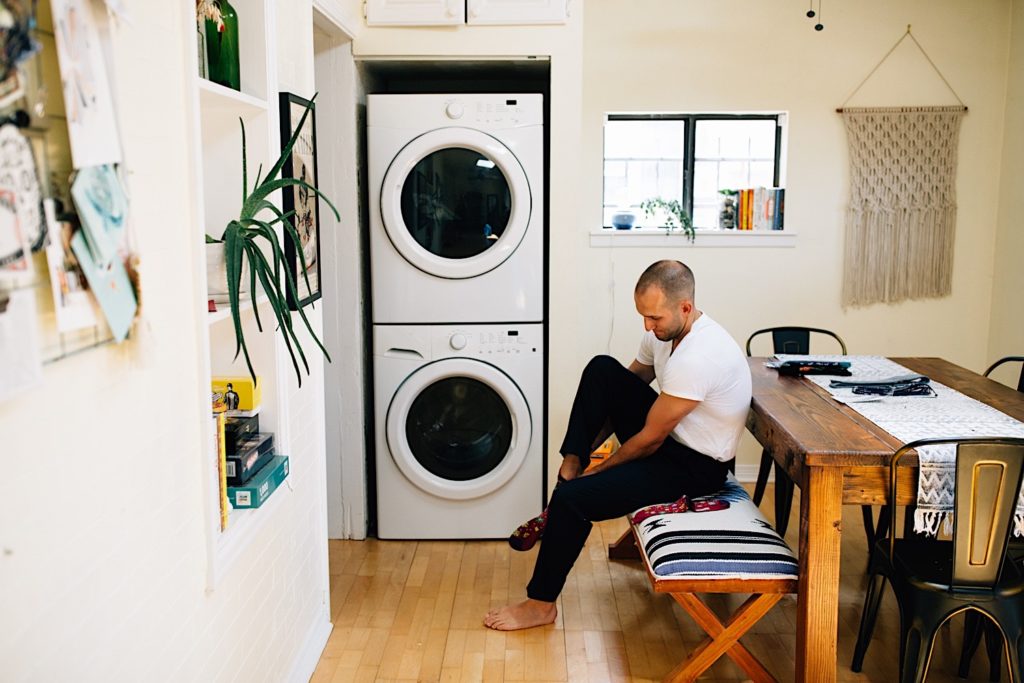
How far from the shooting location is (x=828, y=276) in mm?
4703

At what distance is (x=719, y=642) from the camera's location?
105 inches

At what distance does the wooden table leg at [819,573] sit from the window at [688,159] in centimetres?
244

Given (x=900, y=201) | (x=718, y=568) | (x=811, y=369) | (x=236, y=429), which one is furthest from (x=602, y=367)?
(x=900, y=201)

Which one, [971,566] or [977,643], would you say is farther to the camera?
[977,643]

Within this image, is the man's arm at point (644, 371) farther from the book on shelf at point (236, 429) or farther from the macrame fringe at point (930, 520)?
A: the book on shelf at point (236, 429)

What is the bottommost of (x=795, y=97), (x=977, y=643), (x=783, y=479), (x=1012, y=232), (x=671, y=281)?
(x=977, y=643)

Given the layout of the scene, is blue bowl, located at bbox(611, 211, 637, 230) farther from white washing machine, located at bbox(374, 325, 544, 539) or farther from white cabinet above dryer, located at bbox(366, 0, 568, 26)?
white cabinet above dryer, located at bbox(366, 0, 568, 26)

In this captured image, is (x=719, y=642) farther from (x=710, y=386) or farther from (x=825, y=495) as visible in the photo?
(x=710, y=386)

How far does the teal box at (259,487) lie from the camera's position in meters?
2.15

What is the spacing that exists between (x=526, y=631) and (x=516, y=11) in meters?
2.23

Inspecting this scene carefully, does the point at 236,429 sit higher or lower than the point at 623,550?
higher

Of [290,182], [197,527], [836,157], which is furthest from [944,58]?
[197,527]

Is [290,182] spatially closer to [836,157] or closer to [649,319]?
[649,319]

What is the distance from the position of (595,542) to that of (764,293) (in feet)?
5.23
